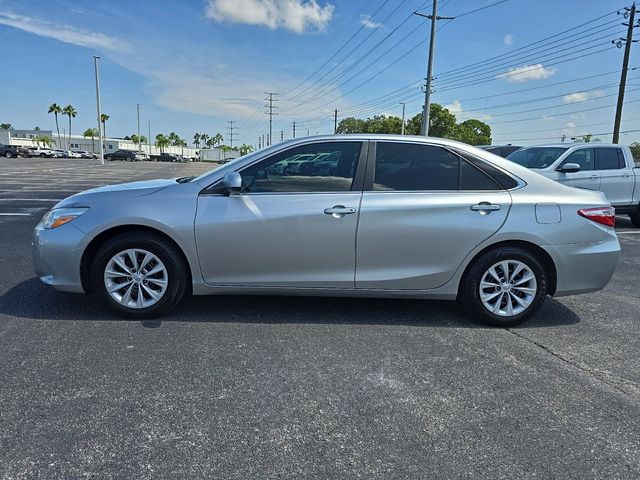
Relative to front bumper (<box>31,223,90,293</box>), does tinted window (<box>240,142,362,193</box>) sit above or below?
above

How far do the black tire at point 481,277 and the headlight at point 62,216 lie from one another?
3359 millimetres

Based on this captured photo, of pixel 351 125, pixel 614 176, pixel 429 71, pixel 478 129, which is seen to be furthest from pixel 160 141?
pixel 614 176

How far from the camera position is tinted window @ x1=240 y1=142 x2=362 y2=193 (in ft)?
12.9

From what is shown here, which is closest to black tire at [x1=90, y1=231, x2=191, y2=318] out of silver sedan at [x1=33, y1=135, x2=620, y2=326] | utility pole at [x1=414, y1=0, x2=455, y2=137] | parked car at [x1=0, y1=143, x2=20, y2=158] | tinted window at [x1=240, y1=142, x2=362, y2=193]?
silver sedan at [x1=33, y1=135, x2=620, y2=326]

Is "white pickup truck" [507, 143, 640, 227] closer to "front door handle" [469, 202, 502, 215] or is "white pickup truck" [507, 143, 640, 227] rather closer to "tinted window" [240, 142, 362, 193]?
"front door handle" [469, 202, 502, 215]

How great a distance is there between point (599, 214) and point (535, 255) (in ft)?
2.15

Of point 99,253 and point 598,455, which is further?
point 99,253

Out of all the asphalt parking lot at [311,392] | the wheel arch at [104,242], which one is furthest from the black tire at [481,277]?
the wheel arch at [104,242]

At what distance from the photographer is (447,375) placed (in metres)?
3.19

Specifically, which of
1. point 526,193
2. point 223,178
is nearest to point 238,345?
point 223,178

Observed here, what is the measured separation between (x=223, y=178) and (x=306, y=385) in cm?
184

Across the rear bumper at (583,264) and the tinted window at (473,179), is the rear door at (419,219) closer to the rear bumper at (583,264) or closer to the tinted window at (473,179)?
the tinted window at (473,179)

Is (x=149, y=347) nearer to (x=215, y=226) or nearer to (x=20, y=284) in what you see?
(x=215, y=226)

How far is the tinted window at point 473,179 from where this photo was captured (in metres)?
4.00
